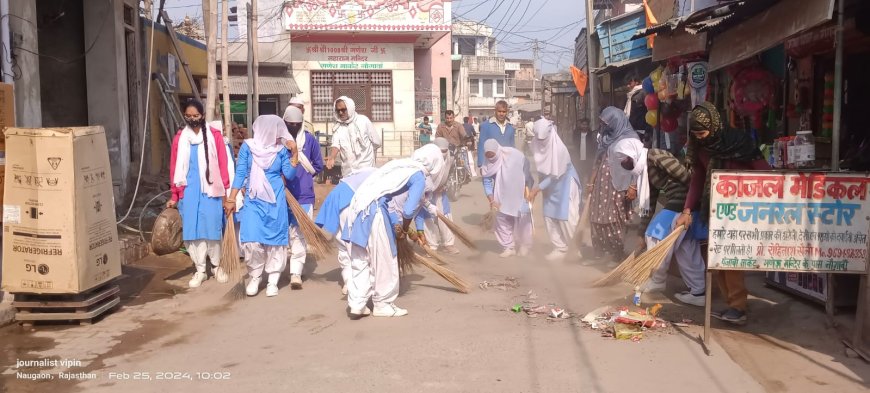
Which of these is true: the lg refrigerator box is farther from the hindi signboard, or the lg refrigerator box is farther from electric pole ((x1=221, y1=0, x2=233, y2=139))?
electric pole ((x1=221, y1=0, x2=233, y2=139))

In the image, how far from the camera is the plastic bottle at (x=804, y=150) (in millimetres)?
5633

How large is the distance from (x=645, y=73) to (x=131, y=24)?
9.67 metres

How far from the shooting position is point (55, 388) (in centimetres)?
429

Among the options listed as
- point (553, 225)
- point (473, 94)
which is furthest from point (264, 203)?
point (473, 94)

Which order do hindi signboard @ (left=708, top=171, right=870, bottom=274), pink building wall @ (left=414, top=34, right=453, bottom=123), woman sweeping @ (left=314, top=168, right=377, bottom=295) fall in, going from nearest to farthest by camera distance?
hindi signboard @ (left=708, top=171, right=870, bottom=274) < woman sweeping @ (left=314, top=168, right=377, bottom=295) < pink building wall @ (left=414, top=34, right=453, bottom=123)

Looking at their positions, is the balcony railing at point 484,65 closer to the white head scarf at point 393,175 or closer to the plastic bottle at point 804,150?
the white head scarf at point 393,175

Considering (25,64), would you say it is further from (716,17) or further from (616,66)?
(616,66)

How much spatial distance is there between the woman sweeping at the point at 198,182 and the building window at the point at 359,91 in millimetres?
18243

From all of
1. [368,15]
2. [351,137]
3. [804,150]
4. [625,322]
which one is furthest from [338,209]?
[368,15]

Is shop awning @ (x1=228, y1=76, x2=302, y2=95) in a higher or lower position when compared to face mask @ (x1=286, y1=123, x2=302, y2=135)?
higher

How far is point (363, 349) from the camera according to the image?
4.95m

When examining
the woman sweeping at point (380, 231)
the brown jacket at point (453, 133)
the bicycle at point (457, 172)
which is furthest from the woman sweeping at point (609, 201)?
the brown jacket at point (453, 133)

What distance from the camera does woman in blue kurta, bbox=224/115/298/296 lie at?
6449mm

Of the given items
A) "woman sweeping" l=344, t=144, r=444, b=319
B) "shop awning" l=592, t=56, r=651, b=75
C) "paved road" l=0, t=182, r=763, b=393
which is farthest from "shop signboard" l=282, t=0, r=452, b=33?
"woman sweeping" l=344, t=144, r=444, b=319
